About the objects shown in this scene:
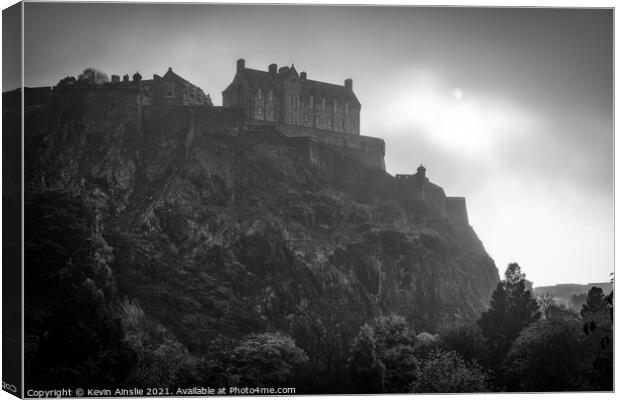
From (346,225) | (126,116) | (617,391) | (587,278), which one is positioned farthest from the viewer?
(346,225)

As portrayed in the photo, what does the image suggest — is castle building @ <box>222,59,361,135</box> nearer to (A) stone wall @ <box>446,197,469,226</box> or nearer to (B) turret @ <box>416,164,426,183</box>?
(B) turret @ <box>416,164,426,183</box>

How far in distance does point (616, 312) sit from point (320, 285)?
14.0m

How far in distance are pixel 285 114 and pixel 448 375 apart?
19.3 m

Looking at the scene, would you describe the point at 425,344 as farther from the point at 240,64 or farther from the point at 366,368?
the point at 240,64

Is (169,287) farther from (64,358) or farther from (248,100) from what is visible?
(248,100)

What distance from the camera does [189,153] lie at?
44625mm

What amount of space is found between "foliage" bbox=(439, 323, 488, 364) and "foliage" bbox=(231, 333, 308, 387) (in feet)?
22.6

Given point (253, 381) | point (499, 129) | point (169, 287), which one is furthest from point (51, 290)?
point (499, 129)

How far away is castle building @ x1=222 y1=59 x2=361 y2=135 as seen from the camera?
1625 inches

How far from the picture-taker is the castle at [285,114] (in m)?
40.2

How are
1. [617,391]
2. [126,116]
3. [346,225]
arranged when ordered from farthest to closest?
1. [346,225]
2. [126,116]
3. [617,391]

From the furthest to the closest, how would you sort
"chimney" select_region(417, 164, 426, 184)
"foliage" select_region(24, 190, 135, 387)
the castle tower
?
the castle tower < "chimney" select_region(417, 164, 426, 184) < "foliage" select_region(24, 190, 135, 387)

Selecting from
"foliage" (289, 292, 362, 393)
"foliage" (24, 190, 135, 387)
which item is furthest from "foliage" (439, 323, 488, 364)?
"foliage" (24, 190, 135, 387)

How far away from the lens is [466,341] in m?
37.6
